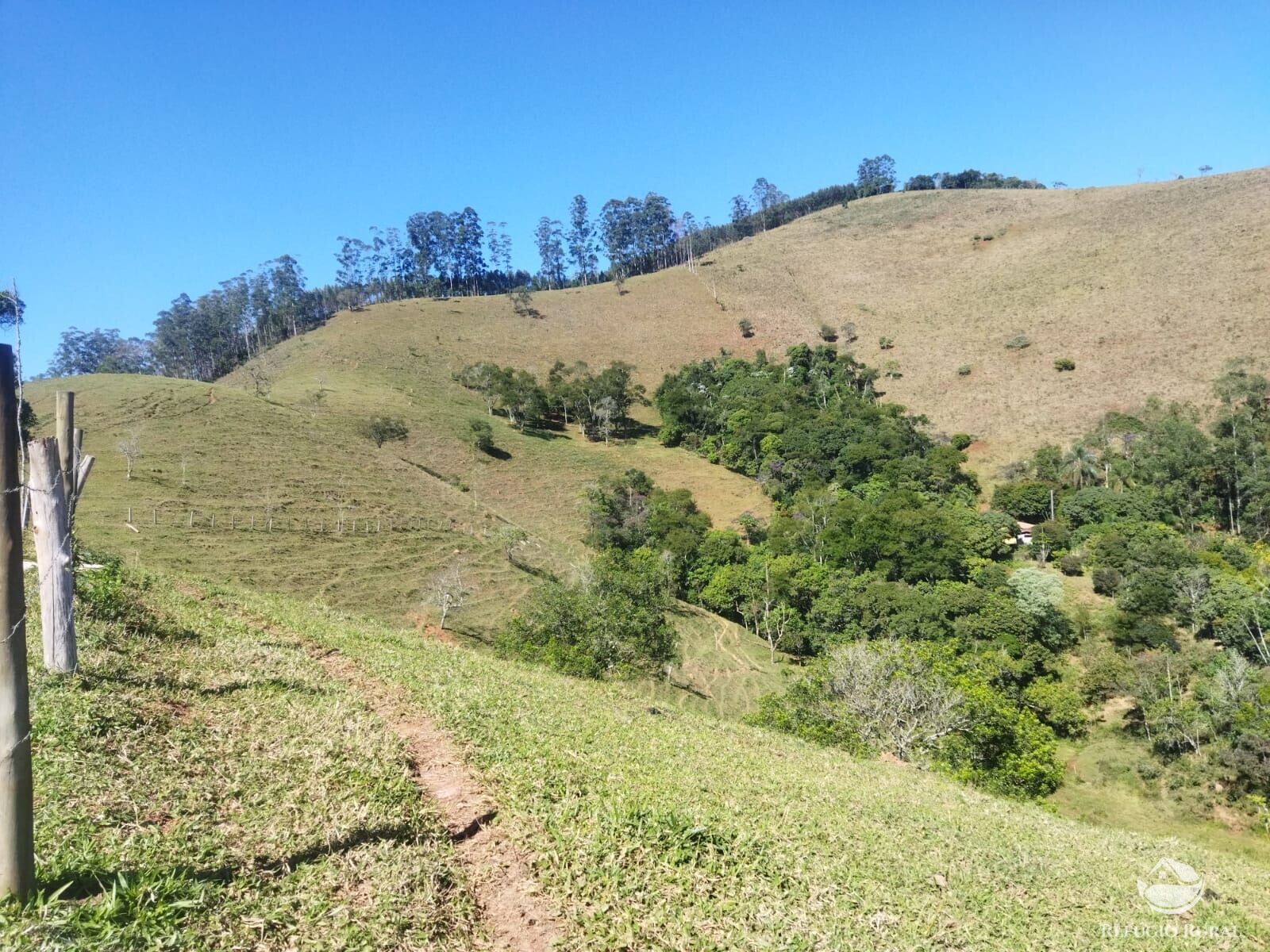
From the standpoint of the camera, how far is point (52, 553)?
723 cm

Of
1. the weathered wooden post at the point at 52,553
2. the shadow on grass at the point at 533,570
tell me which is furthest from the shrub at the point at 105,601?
the shadow on grass at the point at 533,570

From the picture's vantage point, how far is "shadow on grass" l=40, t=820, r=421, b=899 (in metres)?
4.15

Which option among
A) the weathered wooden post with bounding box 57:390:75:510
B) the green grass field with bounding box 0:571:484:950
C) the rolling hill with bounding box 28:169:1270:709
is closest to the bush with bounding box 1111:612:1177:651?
the rolling hill with bounding box 28:169:1270:709

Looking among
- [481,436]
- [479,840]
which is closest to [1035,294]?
[481,436]

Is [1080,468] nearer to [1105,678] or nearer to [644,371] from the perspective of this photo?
[1105,678]

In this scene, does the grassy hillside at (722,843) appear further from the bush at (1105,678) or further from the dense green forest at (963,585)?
the bush at (1105,678)

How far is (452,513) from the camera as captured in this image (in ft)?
169

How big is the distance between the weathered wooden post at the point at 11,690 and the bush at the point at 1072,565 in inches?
2580

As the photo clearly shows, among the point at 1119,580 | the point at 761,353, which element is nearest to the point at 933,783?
the point at 1119,580

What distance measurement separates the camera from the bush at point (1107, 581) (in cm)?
5109

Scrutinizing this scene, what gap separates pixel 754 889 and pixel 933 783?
8.08m

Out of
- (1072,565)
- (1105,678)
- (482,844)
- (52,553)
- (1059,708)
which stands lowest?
(1059,708)

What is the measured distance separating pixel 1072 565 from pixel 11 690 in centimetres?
6575

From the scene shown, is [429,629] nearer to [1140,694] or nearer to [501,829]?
[501,829]
